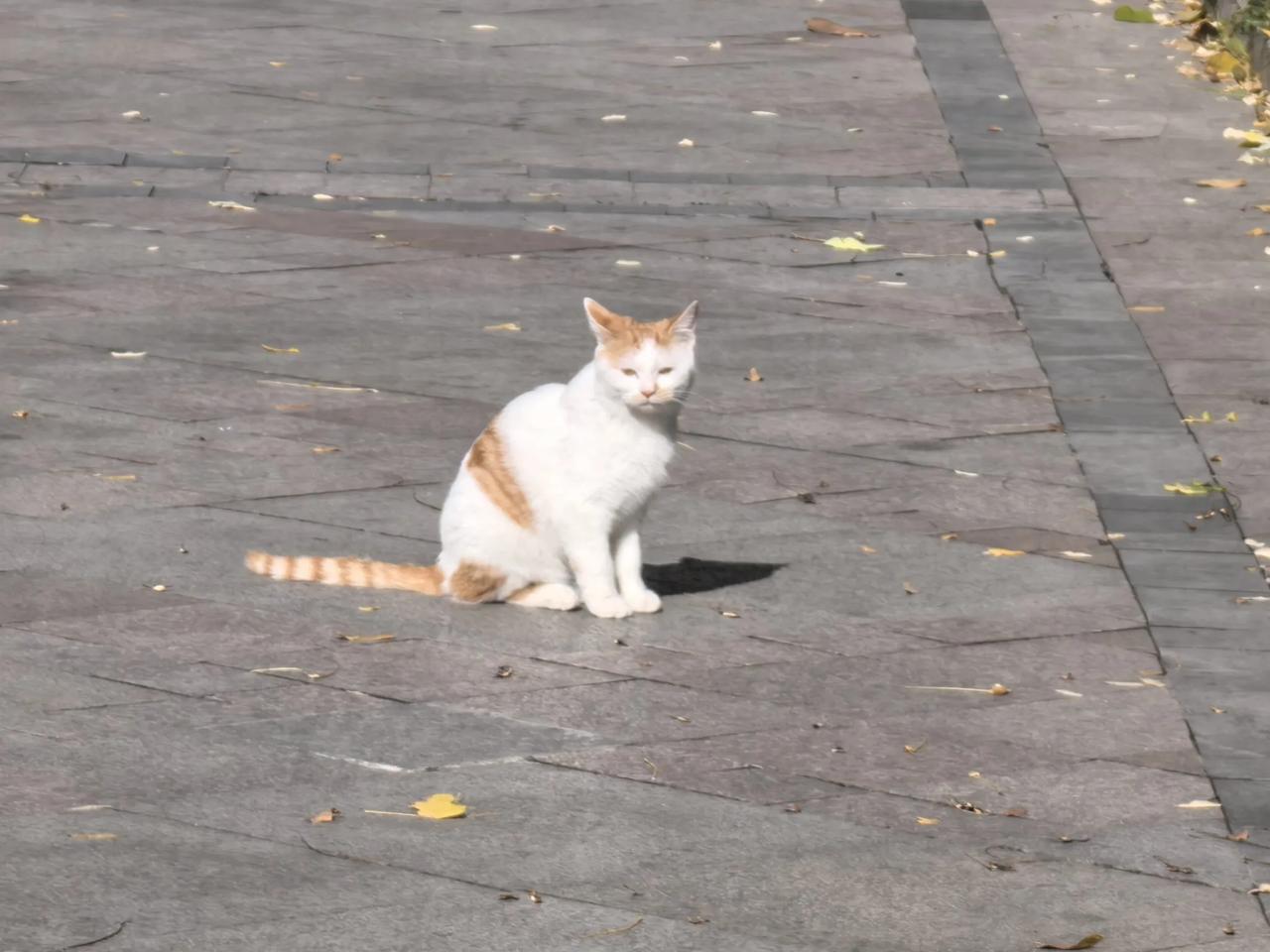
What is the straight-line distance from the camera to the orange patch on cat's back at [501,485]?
5961 millimetres

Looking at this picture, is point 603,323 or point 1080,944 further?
point 603,323

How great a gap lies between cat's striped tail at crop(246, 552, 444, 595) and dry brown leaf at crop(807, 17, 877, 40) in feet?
27.5

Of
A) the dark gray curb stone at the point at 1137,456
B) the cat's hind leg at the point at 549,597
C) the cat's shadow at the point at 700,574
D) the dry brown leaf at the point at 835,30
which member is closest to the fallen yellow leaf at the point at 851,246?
the dark gray curb stone at the point at 1137,456

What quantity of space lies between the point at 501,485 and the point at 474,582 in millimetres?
290

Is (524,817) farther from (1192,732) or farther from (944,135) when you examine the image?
(944,135)

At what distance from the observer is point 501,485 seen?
598cm

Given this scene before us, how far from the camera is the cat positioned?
229 inches

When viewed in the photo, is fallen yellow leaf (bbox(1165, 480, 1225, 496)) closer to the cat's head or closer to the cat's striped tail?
the cat's head

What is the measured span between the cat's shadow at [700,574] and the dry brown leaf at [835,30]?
7.90 meters

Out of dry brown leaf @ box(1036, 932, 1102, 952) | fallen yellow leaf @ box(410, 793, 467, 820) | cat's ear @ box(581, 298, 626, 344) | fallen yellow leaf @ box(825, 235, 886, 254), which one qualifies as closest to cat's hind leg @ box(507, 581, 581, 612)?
cat's ear @ box(581, 298, 626, 344)

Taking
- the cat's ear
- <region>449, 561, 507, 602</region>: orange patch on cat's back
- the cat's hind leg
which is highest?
the cat's ear

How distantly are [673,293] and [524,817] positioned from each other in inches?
177

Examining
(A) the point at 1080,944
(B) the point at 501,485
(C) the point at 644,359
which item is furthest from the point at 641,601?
(A) the point at 1080,944

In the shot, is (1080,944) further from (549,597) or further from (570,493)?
(549,597)
